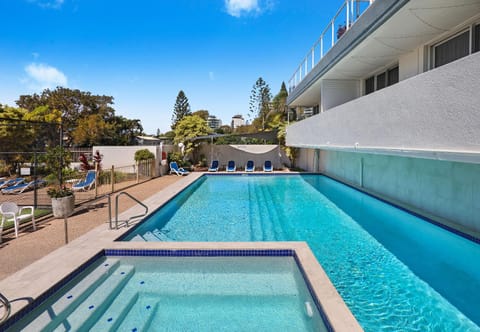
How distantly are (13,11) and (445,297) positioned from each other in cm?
2796

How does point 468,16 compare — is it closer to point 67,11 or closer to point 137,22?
point 137,22

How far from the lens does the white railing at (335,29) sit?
10.2 metres

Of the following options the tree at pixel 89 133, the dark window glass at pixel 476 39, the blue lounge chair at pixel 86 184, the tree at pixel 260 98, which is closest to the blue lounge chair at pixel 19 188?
the blue lounge chair at pixel 86 184

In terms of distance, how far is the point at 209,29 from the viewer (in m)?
24.3

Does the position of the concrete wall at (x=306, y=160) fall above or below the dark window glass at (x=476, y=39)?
below

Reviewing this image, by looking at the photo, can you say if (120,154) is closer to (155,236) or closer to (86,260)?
(155,236)

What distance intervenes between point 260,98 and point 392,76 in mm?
48511

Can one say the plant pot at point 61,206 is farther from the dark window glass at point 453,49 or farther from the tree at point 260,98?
the tree at point 260,98

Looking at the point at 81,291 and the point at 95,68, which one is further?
the point at 95,68

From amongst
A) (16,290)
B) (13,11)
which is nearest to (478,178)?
(16,290)

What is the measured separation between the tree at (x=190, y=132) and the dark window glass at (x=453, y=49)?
19572mm

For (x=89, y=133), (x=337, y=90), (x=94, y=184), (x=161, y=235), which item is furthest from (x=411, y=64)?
(x=89, y=133)

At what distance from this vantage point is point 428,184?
9.98 metres

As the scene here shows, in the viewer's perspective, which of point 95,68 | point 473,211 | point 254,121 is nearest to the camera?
point 473,211
